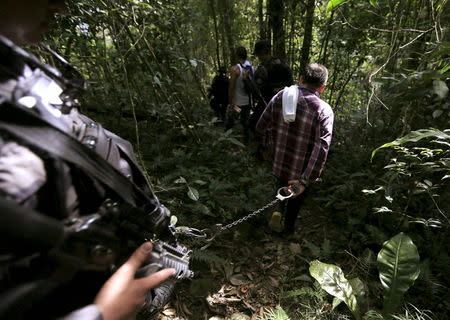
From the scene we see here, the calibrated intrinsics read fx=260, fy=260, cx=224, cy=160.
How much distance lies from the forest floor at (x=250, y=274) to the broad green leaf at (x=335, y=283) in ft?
0.74

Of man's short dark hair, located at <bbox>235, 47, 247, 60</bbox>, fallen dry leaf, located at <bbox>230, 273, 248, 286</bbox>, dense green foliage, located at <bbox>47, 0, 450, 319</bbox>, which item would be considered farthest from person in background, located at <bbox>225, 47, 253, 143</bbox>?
fallen dry leaf, located at <bbox>230, 273, 248, 286</bbox>

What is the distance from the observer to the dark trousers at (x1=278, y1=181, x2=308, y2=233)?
308 centimetres

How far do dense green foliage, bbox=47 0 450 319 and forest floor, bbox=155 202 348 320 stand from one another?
17 centimetres

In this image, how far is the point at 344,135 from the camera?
444 centimetres

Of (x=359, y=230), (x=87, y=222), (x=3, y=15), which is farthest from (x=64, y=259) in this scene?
(x=359, y=230)

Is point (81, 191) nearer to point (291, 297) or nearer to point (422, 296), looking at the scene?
point (291, 297)

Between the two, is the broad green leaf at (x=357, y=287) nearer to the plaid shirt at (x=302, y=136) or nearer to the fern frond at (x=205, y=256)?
the plaid shirt at (x=302, y=136)

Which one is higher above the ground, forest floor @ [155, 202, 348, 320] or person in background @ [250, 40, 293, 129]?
person in background @ [250, 40, 293, 129]

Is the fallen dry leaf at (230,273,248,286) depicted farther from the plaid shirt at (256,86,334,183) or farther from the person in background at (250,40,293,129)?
the person in background at (250,40,293,129)

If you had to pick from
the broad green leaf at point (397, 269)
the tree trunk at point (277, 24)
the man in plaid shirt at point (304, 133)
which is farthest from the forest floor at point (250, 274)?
the tree trunk at point (277, 24)

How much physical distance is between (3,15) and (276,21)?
6.10m

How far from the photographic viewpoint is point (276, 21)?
597cm

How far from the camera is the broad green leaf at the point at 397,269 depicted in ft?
7.42

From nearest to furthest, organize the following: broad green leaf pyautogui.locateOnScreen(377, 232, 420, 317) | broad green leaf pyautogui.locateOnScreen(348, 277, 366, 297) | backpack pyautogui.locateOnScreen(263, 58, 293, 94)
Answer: broad green leaf pyautogui.locateOnScreen(377, 232, 420, 317) < broad green leaf pyautogui.locateOnScreen(348, 277, 366, 297) < backpack pyautogui.locateOnScreen(263, 58, 293, 94)
